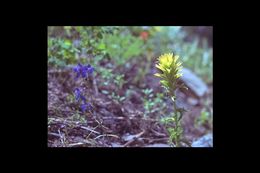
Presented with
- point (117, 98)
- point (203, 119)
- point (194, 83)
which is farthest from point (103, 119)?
point (194, 83)

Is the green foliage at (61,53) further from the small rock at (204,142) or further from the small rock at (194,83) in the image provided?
the small rock at (194,83)

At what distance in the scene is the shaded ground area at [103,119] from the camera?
236 centimetres

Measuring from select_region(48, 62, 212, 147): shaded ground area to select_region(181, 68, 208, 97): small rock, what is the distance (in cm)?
57

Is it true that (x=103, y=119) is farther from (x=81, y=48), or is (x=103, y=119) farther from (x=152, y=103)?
(x=81, y=48)

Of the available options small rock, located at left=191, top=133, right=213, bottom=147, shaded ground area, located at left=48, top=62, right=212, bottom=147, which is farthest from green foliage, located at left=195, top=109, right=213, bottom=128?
small rock, located at left=191, top=133, right=213, bottom=147

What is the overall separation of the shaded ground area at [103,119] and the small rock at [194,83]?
571mm

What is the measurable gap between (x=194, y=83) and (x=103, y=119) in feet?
4.72

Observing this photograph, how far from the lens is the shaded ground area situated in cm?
236

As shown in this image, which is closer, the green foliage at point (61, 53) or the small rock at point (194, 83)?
the green foliage at point (61, 53)

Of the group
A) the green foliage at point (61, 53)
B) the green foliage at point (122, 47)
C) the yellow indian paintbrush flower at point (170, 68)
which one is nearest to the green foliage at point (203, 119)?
the green foliage at point (122, 47)

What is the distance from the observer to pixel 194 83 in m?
3.68

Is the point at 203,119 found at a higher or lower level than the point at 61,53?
lower
